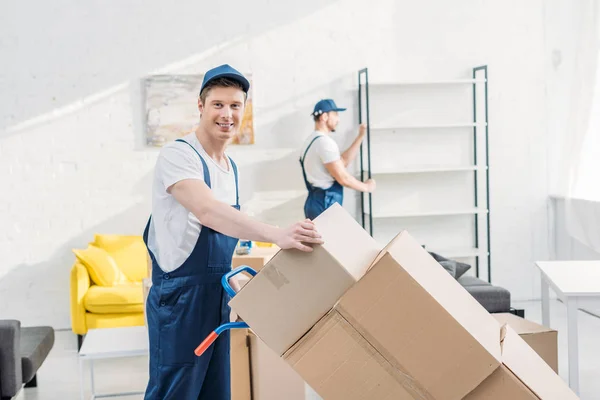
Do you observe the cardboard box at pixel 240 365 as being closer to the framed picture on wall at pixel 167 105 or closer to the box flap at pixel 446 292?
the box flap at pixel 446 292

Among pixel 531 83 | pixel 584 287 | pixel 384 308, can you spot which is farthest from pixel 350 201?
pixel 384 308

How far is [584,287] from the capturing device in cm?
320

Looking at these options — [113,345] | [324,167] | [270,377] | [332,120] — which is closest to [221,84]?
[270,377]

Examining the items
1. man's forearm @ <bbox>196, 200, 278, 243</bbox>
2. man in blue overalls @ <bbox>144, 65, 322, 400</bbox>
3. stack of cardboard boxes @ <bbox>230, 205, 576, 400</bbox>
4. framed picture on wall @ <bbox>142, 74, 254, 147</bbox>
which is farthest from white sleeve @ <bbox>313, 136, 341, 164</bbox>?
stack of cardboard boxes @ <bbox>230, 205, 576, 400</bbox>

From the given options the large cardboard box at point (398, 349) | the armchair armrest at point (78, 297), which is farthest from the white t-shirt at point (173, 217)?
the armchair armrest at point (78, 297)

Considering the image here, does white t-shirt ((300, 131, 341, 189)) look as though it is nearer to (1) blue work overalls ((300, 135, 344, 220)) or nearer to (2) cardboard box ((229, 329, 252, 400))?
(1) blue work overalls ((300, 135, 344, 220))

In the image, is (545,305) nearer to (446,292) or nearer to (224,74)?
(446,292)

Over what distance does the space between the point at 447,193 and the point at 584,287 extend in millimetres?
3281

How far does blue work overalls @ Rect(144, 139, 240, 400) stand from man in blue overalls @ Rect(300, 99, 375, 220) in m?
3.42

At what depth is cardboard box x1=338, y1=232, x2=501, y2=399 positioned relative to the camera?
5.85ft

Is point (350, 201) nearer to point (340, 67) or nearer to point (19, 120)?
point (340, 67)

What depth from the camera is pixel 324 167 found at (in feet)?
18.7

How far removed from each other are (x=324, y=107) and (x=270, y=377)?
8.73 feet

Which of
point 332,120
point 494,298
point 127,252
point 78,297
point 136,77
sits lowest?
point 78,297
